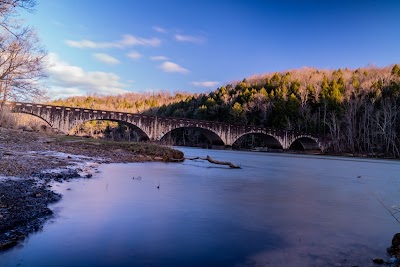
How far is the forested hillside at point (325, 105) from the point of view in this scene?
2859 inches

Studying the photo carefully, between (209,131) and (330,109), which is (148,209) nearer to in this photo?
(209,131)

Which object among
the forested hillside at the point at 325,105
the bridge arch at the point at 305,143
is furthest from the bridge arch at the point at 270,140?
the forested hillside at the point at 325,105

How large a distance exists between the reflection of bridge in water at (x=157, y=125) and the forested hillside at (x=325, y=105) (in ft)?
23.7

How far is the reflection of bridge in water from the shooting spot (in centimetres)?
5172

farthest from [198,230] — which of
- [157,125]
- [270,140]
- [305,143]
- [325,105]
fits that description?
[305,143]

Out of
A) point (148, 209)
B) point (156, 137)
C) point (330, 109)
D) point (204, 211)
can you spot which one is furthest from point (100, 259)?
point (330, 109)

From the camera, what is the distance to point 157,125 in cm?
6494

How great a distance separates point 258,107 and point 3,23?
89.4 m

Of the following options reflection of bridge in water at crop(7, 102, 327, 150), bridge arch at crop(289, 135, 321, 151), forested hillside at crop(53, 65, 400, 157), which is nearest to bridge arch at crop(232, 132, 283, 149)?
reflection of bridge in water at crop(7, 102, 327, 150)

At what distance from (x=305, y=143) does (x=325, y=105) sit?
462 inches

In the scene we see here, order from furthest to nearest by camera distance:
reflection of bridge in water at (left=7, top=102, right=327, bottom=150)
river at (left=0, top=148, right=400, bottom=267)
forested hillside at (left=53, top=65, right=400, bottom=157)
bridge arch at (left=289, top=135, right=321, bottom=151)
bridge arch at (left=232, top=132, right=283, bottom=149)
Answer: bridge arch at (left=289, top=135, right=321, bottom=151)
bridge arch at (left=232, top=132, right=283, bottom=149)
forested hillside at (left=53, top=65, right=400, bottom=157)
reflection of bridge in water at (left=7, top=102, right=327, bottom=150)
river at (left=0, top=148, right=400, bottom=267)

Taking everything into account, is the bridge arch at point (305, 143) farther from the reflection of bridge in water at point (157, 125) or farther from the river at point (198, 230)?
the river at point (198, 230)

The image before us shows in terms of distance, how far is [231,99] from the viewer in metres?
105

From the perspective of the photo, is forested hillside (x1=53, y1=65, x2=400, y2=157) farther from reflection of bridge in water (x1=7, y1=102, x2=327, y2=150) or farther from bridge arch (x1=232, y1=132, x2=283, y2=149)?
bridge arch (x1=232, y1=132, x2=283, y2=149)
